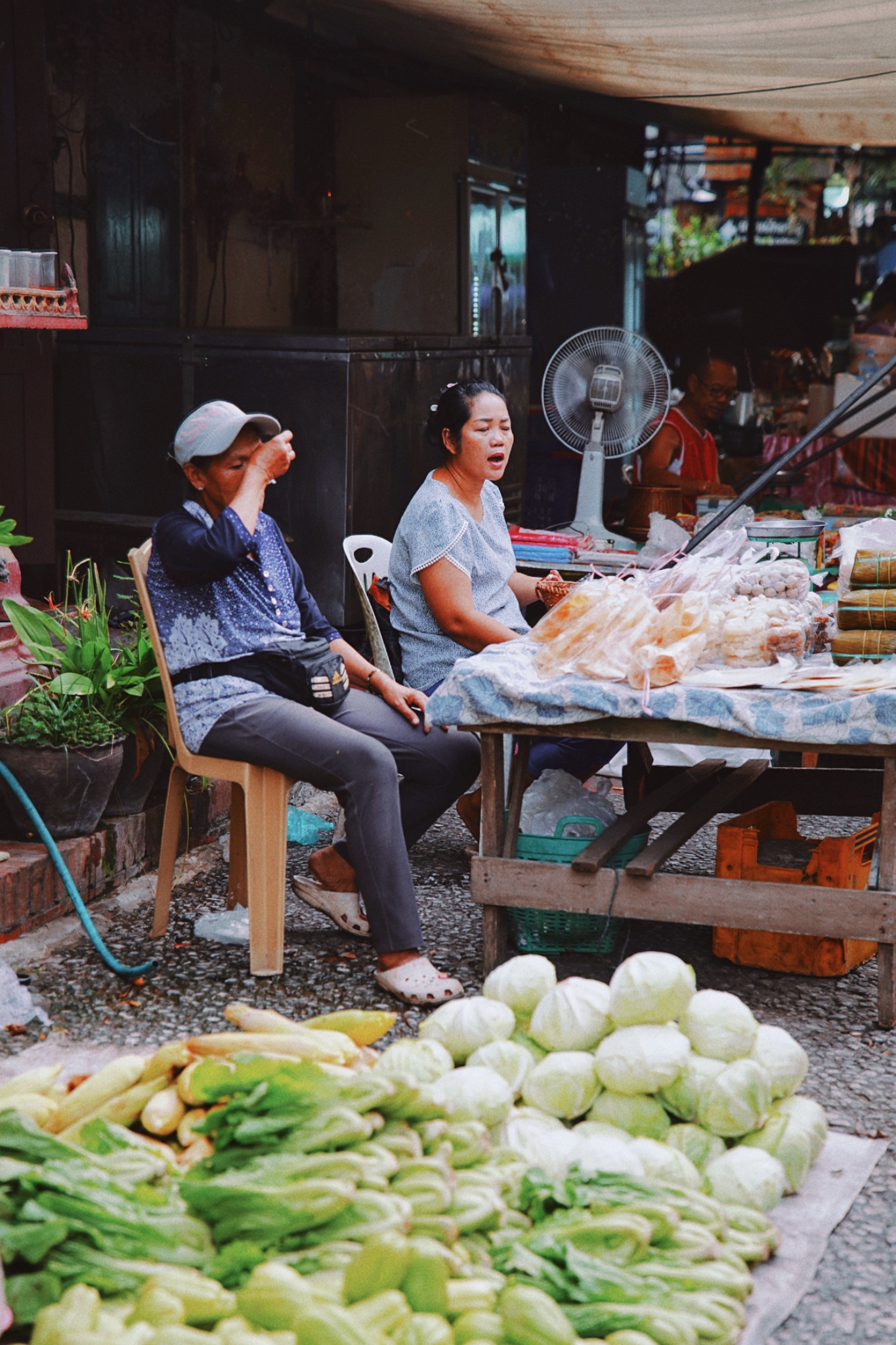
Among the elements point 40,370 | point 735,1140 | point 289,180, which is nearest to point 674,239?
point 289,180

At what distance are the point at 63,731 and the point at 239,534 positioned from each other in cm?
102

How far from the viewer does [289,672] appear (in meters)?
4.05

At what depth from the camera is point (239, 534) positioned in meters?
3.78

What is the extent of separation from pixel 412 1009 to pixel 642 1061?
3.53ft

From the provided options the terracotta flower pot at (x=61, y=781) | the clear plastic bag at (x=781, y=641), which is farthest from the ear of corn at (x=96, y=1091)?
the clear plastic bag at (x=781, y=641)

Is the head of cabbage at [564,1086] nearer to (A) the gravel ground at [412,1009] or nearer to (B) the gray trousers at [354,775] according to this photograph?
(A) the gravel ground at [412,1009]

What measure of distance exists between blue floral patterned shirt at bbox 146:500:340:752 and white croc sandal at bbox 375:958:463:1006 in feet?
2.75

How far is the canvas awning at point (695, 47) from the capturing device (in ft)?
17.9

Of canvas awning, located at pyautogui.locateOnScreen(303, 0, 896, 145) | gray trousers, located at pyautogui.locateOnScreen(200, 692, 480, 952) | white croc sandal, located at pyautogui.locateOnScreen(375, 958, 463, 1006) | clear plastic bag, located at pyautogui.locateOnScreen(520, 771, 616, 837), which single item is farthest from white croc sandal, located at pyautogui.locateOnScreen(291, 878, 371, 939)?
canvas awning, located at pyautogui.locateOnScreen(303, 0, 896, 145)

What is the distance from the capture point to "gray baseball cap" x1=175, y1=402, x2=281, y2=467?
3857mm

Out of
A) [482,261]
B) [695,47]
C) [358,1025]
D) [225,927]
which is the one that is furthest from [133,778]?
[482,261]

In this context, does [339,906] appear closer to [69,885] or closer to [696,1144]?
[69,885]

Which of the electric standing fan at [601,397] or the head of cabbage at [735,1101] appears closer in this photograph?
the head of cabbage at [735,1101]

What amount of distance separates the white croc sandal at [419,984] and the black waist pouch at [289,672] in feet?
2.70
